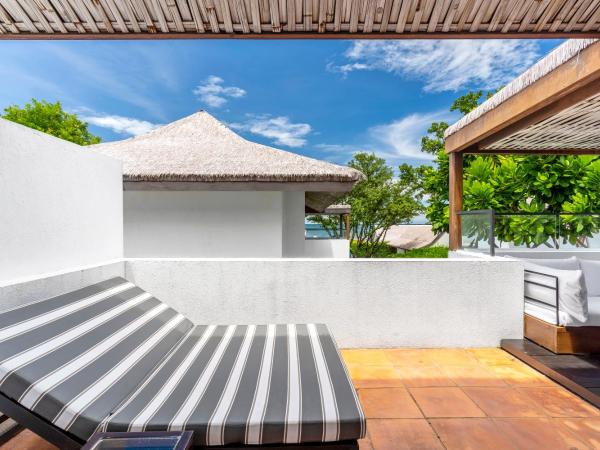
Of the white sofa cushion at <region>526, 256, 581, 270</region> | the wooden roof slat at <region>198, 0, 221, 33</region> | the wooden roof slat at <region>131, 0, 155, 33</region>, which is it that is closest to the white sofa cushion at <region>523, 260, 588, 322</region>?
the white sofa cushion at <region>526, 256, 581, 270</region>

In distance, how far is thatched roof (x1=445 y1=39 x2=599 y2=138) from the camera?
3.12 meters

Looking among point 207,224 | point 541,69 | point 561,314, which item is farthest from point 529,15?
point 207,224

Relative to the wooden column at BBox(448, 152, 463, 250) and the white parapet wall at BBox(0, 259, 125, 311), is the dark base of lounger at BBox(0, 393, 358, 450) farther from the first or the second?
the wooden column at BBox(448, 152, 463, 250)

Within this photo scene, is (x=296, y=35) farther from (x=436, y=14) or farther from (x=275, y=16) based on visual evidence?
(x=436, y=14)

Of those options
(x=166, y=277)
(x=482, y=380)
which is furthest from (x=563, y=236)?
(x=166, y=277)

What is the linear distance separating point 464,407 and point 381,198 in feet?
77.5

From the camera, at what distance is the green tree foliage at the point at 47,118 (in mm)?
23875

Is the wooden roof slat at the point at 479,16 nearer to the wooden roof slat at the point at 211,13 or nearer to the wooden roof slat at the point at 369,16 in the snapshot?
the wooden roof slat at the point at 369,16

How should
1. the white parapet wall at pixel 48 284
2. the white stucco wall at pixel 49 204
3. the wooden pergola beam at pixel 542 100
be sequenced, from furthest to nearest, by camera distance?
the wooden pergola beam at pixel 542 100
the white stucco wall at pixel 49 204
the white parapet wall at pixel 48 284

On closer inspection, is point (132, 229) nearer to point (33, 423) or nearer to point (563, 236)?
point (33, 423)

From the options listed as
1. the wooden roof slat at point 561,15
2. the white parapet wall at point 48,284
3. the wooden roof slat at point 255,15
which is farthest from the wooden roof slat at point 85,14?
the wooden roof slat at point 561,15

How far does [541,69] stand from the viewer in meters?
3.67

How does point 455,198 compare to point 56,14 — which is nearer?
point 56,14

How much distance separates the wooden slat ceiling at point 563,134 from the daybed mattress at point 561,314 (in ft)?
7.72
